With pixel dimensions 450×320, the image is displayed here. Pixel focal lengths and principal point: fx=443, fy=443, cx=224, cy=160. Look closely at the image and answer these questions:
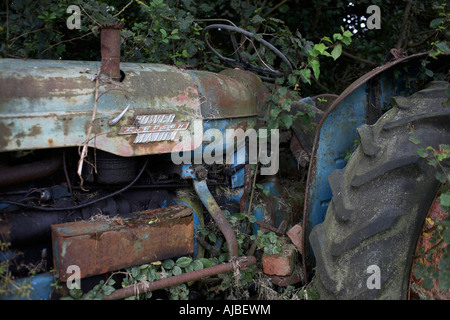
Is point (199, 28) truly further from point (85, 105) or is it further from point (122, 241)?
point (122, 241)

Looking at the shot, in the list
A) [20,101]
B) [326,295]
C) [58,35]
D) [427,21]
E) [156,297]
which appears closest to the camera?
[20,101]

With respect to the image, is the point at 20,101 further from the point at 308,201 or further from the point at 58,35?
the point at 58,35

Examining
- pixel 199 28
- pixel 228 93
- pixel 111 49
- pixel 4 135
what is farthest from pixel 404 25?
pixel 4 135

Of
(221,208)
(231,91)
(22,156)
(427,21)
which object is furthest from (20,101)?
(427,21)

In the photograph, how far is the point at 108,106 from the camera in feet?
5.98

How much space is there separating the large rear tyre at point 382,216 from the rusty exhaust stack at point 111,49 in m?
1.10

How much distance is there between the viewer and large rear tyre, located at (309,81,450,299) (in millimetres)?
1735

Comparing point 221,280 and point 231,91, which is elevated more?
point 231,91

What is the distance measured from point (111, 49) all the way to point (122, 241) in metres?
0.83

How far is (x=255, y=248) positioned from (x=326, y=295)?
2.16 feet

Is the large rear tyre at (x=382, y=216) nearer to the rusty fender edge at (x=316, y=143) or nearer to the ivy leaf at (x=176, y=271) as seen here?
the rusty fender edge at (x=316, y=143)

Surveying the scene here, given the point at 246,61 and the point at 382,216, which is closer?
the point at 382,216

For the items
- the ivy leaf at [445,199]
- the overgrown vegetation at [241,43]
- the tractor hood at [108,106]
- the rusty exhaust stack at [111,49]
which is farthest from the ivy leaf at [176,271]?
the ivy leaf at [445,199]

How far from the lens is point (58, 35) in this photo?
312cm
